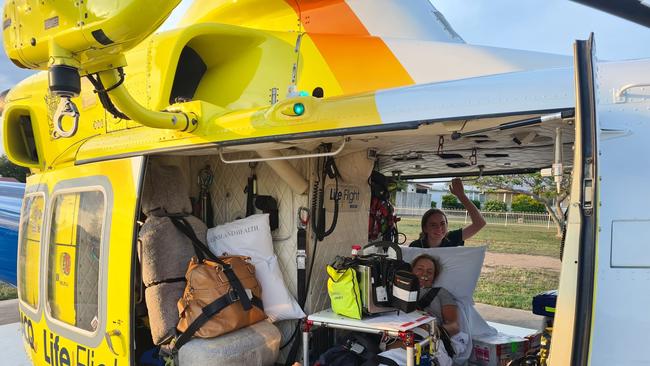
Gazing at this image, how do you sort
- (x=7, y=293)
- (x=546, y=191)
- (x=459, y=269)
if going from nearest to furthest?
(x=459, y=269), (x=7, y=293), (x=546, y=191)

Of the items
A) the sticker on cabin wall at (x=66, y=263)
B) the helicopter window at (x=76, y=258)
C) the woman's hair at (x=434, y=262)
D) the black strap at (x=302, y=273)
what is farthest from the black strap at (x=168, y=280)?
the woman's hair at (x=434, y=262)

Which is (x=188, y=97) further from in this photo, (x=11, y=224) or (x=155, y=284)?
(x=11, y=224)

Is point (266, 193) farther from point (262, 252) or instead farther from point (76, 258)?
point (76, 258)

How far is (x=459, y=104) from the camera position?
182 centimetres

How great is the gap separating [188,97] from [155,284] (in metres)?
1.29

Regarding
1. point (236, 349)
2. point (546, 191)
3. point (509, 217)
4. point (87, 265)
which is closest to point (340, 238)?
point (236, 349)

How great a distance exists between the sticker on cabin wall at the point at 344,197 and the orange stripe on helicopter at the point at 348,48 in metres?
0.90

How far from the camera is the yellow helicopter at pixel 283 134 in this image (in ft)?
5.07

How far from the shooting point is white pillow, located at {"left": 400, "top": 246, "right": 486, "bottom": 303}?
4098mm

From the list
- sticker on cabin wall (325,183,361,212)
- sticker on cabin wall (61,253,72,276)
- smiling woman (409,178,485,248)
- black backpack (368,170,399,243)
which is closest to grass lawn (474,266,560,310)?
smiling woman (409,178,485,248)

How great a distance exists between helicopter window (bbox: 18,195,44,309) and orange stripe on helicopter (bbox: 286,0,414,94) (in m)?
2.53

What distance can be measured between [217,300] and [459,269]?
2.17m

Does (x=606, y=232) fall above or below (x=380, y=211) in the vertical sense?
above

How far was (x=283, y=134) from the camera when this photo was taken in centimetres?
223
